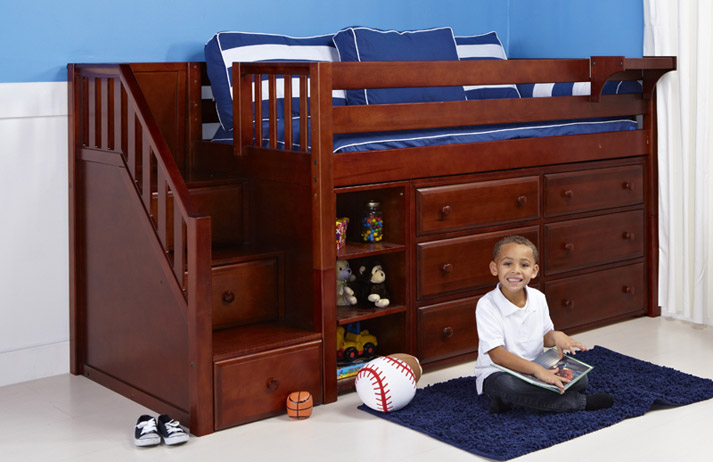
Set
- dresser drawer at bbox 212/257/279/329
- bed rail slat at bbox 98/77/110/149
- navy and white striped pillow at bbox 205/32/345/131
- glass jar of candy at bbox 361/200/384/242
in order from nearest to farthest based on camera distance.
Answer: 1. dresser drawer at bbox 212/257/279/329
2. bed rail slat at bbox 98/77/110/149
3. glass jar of candy at bbox 361/200/384/242
4. navy and white striped pillow at bbox 205/32/345/131

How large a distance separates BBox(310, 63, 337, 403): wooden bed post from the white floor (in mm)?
185

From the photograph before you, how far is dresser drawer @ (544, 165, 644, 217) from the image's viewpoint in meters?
3.33

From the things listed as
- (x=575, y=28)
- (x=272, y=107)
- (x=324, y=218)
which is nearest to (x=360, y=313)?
(x=324, y=218)

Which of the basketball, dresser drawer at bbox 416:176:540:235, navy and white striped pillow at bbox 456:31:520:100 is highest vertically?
navy and white striped pillow at bbox 456:31:520:100

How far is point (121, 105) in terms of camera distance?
9.05ft

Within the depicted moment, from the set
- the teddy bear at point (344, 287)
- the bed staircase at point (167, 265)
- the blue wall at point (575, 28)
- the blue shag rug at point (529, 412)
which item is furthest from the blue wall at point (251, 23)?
the blue shag rug at point (529, 412)

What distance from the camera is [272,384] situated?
2.59m

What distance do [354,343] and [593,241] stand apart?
3.61 feet

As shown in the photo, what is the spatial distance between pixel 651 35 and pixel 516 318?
161 cm

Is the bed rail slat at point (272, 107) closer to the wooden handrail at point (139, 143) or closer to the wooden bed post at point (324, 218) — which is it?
the wooden bed post at point (324, 218)

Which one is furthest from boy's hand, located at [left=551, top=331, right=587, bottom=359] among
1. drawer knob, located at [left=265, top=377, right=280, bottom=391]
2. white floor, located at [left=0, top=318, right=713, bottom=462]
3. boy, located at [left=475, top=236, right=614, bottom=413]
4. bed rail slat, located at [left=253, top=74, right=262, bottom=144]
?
bed rail slat, located at [left=253, top=74, right=262, bottom=144]

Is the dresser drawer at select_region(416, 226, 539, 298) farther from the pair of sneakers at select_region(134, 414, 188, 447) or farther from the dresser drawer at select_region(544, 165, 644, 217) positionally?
the pair of sneakers at select_region(134, 414, 188, 447)

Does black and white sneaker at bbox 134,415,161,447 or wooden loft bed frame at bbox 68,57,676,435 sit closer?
black and white sneaker at bbox 134,415,161,447

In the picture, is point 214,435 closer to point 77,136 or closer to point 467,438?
point 467,438
